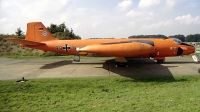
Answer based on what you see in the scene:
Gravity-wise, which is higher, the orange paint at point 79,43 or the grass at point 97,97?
the orange paint at point 79,43

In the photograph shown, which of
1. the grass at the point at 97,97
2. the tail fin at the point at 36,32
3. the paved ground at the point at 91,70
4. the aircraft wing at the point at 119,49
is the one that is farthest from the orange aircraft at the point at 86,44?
the grass at the point at 97,97

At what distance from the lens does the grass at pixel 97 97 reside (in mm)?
5313

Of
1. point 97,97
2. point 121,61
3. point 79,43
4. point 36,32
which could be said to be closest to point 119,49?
point 121,61

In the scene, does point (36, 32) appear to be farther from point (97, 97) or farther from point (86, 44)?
point (97, 97)

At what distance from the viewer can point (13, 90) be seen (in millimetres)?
7488

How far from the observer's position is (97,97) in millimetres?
6414

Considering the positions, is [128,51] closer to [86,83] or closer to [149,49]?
[149,49]

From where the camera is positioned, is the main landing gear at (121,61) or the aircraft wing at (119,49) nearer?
the aircraft wing at (119,49)

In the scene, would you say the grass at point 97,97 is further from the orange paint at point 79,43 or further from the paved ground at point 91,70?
the orange paint at point 79,43

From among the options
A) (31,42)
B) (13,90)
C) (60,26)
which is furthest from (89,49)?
(60,26)

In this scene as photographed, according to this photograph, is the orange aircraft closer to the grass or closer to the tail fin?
the tail fin

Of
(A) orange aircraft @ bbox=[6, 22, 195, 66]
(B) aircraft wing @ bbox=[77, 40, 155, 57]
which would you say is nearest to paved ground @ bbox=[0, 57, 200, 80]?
(A) orange aircraft @ bbox=[6, 22, 195, 66]

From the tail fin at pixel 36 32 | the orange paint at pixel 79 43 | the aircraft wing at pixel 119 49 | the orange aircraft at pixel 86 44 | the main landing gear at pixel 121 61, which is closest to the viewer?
the aircraft wing at pixel 119 49

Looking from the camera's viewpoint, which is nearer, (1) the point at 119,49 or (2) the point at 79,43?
(1) the point at 119,49
